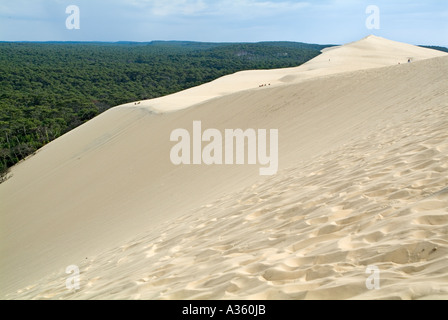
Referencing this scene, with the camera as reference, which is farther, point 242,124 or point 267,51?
point 267,51

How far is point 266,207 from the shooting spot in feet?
14.8

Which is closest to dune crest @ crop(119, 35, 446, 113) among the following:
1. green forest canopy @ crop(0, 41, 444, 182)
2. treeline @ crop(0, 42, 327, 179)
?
green forest canopy @ crop(0, 41, 444, 182)

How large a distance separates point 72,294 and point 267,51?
124 metres

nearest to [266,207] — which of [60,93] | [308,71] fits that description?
[308,71]

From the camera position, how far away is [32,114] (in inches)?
1221

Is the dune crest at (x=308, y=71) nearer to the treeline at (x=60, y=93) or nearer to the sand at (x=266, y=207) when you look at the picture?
the sand at (x=266, y=207)

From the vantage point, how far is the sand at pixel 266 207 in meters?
2.57

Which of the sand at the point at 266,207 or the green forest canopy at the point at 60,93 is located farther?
the green forest canopy at the point at 60,93

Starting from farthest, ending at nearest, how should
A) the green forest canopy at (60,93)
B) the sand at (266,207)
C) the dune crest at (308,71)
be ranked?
the green forest canopy at (60,93) < the dune crest at (308,71) < the sand at (266,207)

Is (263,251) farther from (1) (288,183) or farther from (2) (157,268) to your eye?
(1) (288,183)

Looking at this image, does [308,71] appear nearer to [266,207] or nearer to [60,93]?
[266,207]

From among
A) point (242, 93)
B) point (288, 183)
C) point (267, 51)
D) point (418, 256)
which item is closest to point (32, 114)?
point (242, 93)

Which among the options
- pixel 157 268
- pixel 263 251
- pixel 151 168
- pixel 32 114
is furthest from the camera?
pixel 32 114

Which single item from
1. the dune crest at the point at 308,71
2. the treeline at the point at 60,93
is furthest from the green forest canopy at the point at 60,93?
the dune crest at the point at 308,71
